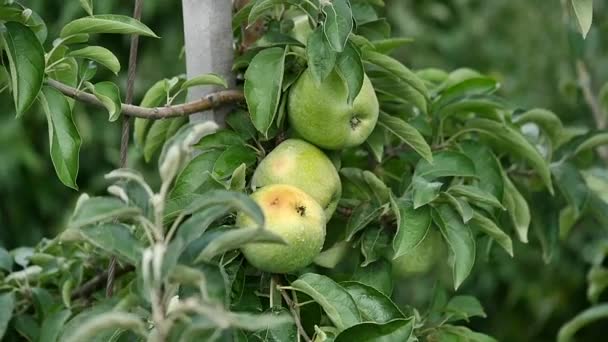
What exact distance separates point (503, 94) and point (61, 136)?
212 cm

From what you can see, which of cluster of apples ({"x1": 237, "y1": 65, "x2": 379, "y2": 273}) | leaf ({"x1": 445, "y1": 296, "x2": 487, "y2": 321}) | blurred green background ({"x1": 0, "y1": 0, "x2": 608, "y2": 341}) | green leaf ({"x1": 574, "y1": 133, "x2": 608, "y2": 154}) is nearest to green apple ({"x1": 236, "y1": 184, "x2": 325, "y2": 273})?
cluster of apples ({"x1": 237, "y1": 65, "x2": 379, "y2": 273})

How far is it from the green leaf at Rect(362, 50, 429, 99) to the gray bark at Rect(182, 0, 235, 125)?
17 cm

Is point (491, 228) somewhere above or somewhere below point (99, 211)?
below

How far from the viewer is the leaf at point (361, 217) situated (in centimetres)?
116

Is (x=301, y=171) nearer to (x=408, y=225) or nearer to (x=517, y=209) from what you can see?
(x=408, y=225)

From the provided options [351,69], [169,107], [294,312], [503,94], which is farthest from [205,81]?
[503,94]

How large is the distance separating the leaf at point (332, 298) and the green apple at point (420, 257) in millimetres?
208

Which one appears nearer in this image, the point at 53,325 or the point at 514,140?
the point at 53,325

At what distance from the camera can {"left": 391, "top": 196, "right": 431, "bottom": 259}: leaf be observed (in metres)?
1.07

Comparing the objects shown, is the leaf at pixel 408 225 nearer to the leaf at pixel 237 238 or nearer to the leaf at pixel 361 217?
the leaf at pixel 361 217

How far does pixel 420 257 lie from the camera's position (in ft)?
3.97

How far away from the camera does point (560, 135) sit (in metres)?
1.45

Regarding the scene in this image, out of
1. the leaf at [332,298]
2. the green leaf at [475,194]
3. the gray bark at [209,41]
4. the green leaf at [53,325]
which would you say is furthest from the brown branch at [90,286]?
the green leaf at [475,194]

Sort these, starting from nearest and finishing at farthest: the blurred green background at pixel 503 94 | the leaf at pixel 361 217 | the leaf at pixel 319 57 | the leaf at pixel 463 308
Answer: the leaf at pixel 319 57 → the leaf at pixel 361 217 → the leaf at pixel 463 308 → the blurred green background at pixel 503 94
